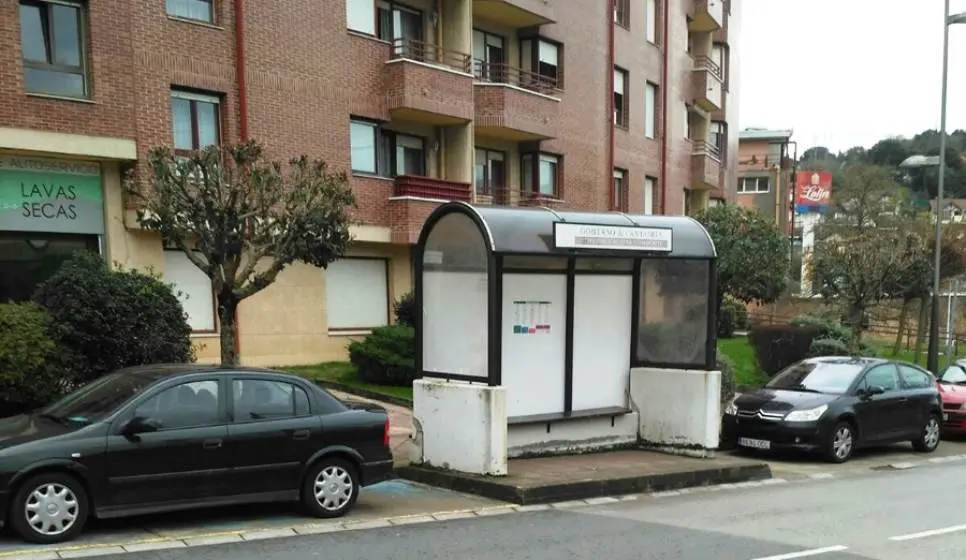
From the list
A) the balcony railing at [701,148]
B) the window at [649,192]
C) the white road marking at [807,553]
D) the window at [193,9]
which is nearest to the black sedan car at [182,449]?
the white road marking at [807,553]

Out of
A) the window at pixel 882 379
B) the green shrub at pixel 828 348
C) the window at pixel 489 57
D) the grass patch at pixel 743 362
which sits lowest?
the grass patch at pixel 743 362

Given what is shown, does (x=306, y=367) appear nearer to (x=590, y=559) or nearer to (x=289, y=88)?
(x=289, y=88)

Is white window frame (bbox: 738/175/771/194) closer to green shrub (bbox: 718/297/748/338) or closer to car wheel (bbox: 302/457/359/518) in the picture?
green shrub (bbox: 718/297/748/338)

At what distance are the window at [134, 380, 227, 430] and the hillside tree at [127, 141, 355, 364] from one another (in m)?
3.09

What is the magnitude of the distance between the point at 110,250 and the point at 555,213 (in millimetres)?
9346

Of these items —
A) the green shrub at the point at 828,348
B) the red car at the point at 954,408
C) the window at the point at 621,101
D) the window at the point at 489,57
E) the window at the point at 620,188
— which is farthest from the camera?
the window at the point at 620,188

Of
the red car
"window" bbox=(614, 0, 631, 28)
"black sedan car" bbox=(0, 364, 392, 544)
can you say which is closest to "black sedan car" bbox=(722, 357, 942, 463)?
the red car

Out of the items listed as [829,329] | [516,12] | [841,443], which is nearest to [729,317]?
[829,329]

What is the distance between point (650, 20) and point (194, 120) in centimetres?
2028

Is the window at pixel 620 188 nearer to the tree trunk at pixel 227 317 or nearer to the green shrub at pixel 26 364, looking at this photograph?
the tree trunk at pixel 227 317

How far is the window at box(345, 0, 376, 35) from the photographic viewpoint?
65.0ft

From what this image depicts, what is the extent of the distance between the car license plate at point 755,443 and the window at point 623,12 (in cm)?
1979

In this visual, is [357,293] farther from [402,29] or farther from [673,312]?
[673,312]

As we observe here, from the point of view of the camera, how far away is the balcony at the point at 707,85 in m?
34.8
